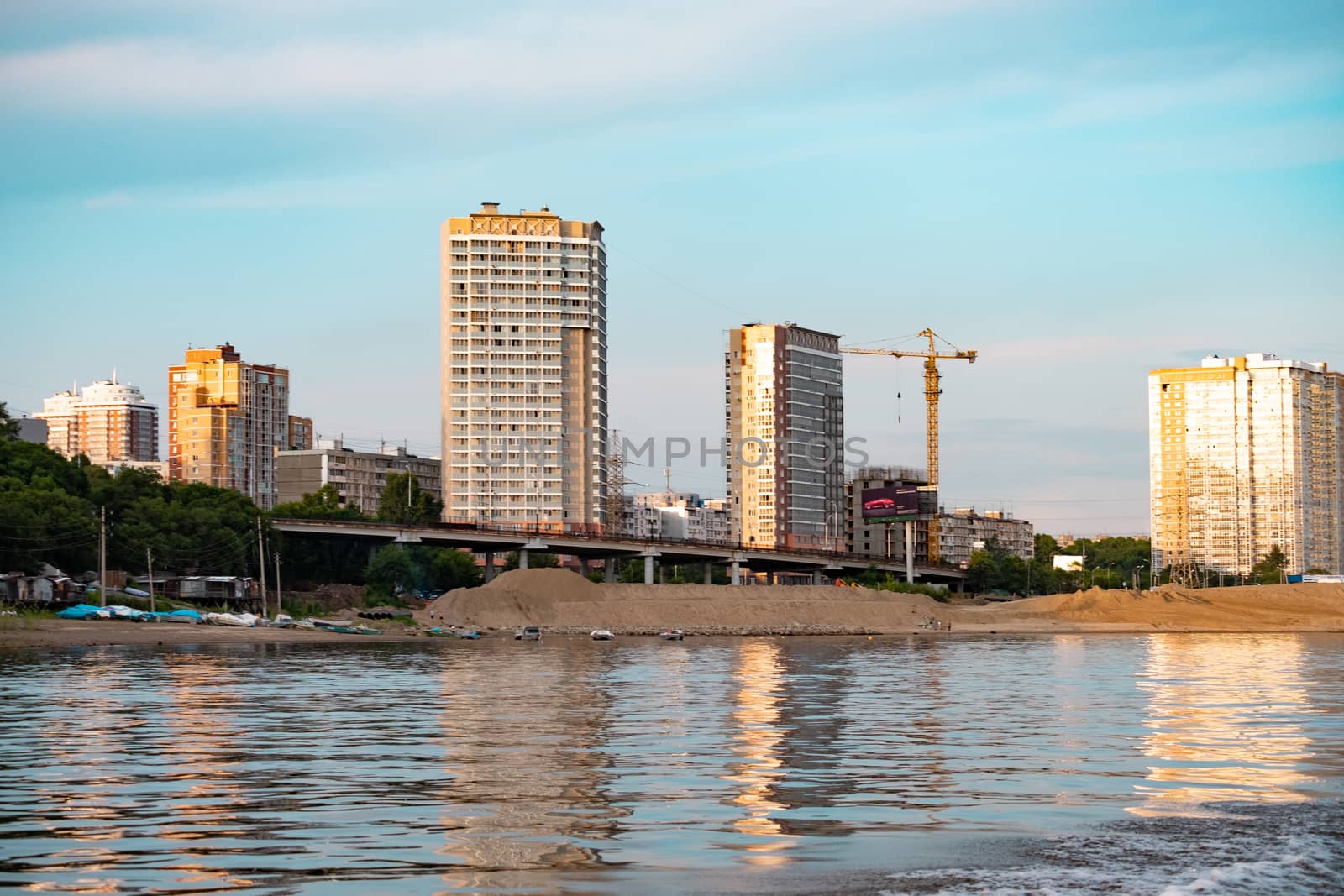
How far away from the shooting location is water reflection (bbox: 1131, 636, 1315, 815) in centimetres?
2500

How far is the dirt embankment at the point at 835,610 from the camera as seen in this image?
152500mm

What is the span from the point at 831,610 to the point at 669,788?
143565 mm

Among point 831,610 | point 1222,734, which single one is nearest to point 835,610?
point 831,610

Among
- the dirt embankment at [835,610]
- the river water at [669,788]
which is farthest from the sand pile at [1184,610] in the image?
the river water at [669,788]

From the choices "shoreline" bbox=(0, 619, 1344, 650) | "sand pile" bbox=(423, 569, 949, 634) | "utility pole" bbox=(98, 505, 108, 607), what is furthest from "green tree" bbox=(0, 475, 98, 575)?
"sand pile" bbox=(423, 569, 949, 634)

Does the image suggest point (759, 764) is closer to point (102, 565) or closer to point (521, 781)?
point (521, 781)

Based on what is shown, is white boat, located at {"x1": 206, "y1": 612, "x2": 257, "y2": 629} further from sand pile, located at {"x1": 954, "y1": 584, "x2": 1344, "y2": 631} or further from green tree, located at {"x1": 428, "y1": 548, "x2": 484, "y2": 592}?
sand pile, located at {"x1": 954, "y1": 584, "x2": 1344, "y2": 631}

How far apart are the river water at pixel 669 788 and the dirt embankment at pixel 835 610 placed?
9426 centimetres

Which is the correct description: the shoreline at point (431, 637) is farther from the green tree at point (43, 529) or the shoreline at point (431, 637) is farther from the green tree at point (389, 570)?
the green tree at point (389, 570)

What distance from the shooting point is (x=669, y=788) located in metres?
25.8

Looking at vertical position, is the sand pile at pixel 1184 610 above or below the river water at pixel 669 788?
below

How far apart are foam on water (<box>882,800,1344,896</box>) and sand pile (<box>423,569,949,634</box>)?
126m

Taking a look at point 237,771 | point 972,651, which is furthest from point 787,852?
point 972,651

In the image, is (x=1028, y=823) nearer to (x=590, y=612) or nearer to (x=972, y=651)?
(x=972, y=651)
